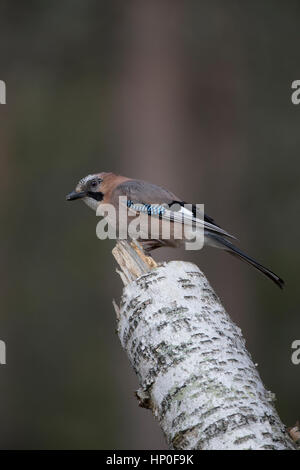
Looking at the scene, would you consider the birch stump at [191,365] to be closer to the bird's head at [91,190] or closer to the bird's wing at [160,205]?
the bird's wing at [160,205]

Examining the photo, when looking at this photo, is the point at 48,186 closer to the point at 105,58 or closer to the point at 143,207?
the point at 105,58

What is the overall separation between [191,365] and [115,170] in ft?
14.7

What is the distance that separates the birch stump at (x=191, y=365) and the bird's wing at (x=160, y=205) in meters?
0.96

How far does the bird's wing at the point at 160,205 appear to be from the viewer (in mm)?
4074

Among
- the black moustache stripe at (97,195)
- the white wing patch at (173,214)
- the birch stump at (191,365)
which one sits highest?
the black moustache stripe at (97,195)

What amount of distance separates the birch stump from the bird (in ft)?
3.11

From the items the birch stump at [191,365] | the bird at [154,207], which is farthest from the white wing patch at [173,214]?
the birch stump at [191,365]

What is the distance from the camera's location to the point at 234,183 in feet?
23.6

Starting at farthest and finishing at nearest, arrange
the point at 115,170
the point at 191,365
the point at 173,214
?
the point at 115,170, the point at 173,214, the point at 191,365

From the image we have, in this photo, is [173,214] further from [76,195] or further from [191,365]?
[191,365]

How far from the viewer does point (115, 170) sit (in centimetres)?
708

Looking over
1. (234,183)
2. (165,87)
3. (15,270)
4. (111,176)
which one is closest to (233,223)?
(234,183)

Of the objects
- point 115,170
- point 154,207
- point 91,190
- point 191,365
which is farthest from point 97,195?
A: point 115,170
